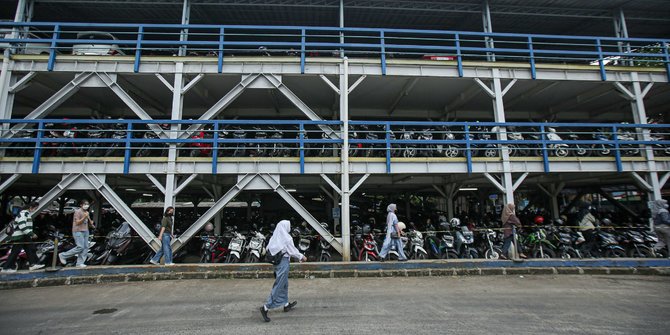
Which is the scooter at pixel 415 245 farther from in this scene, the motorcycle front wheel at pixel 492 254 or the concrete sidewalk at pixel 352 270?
the motorcycle front wheel at pixel 492 254

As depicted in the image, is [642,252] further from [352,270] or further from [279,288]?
[279,288]

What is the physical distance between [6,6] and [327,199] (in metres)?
14.6

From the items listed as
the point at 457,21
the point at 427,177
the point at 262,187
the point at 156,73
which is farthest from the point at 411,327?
the point at 457,21

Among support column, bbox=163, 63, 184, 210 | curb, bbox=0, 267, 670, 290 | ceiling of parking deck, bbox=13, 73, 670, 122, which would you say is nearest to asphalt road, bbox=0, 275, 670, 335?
curb, bbox=0, 267, 670, 290

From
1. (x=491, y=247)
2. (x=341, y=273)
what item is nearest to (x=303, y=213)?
Result: (x=341, y=273)

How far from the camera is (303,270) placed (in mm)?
7070

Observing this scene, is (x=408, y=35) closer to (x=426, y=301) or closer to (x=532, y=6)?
(x=532, y=6)

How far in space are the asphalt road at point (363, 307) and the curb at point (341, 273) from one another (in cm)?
22

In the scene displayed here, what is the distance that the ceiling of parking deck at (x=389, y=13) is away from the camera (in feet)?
36.6

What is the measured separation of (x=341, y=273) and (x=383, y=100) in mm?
6618

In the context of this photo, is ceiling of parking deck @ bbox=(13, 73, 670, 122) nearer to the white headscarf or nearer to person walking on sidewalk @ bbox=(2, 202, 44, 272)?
person walking on sidewalk @ bbox=(2, 202, 44, 272)

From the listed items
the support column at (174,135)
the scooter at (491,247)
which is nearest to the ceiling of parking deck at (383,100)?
the support column at (174,135)

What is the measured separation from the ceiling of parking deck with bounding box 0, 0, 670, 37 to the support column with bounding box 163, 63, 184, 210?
391cm

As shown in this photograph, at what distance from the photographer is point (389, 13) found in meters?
12.0
